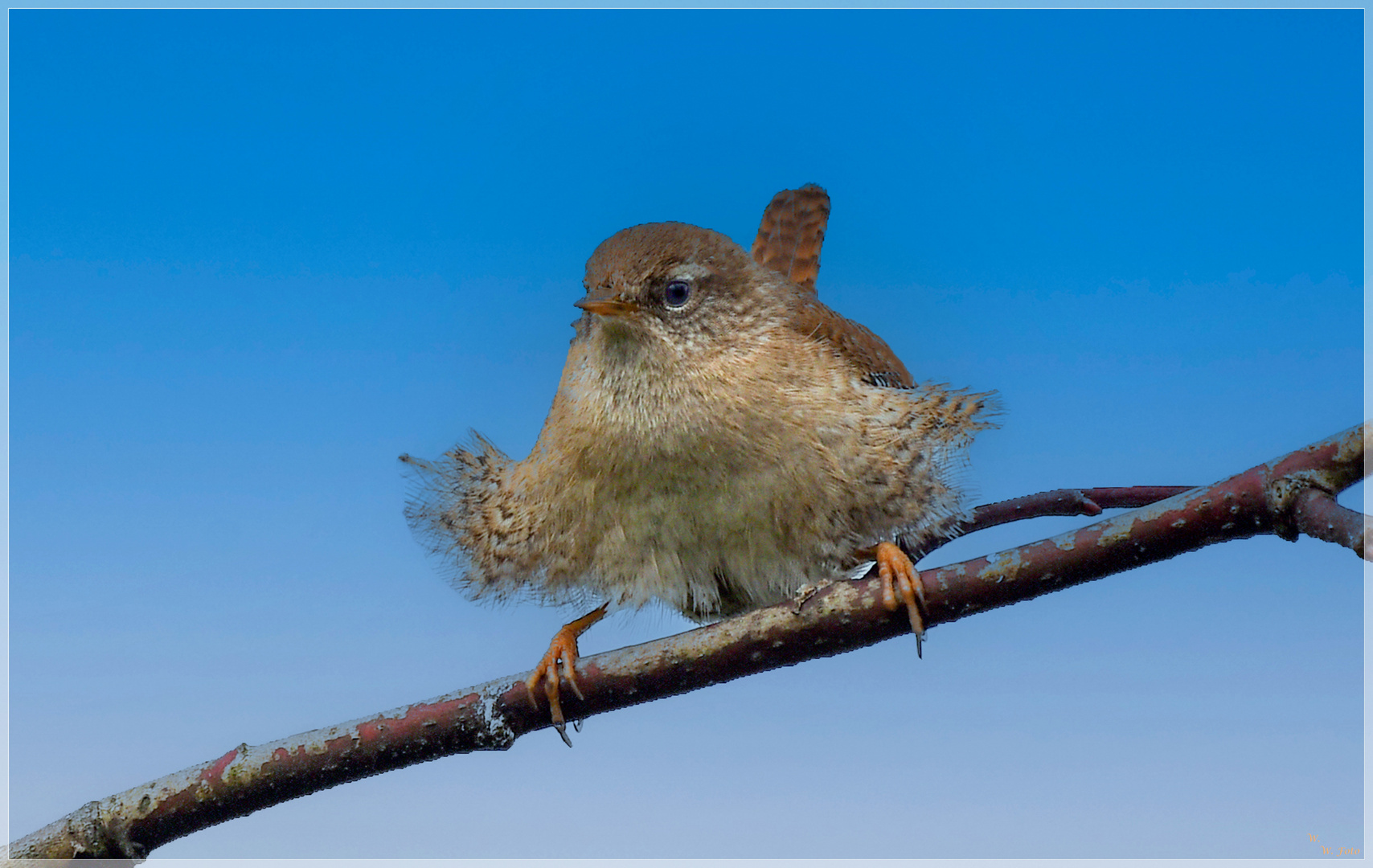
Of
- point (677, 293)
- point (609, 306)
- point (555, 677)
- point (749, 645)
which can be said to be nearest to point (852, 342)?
point (677, 293)

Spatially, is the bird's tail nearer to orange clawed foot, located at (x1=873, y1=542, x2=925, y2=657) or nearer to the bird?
the bird

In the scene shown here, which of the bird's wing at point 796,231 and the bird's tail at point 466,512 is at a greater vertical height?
the bird's wing at point 796,231

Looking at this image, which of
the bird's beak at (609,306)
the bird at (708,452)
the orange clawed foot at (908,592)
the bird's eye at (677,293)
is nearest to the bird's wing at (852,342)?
the bird at (708,452)

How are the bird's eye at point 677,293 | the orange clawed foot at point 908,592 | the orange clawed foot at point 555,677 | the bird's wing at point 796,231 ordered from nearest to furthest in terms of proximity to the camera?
the orange clawed foot at point 908,592 < the orange clawed foot at point 555,677 < the bird's eye at point 677,293 < the bird's wing at point 796,231

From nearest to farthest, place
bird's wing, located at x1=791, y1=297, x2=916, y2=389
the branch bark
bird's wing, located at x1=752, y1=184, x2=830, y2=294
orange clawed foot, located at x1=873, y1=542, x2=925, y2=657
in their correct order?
1. the branch bark
2. orange clawed foot, located at x1=873, y1=542, x2=925, y2=657
3. bird's wing, located at x1=791, y1=297, x2=916, y2=389
4. bird's wing, located at x1=752, y1=184, x2=830, y2=294

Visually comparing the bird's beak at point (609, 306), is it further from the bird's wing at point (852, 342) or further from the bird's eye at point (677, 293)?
the bird's wing at point (852, 342)

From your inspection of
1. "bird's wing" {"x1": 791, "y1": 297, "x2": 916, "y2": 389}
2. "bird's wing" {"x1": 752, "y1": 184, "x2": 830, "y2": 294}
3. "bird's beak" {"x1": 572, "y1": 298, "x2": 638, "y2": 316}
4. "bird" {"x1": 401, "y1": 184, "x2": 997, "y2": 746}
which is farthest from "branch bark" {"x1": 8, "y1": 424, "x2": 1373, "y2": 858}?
"bird's wing" {"x1": 752, "y1": 184, "x2": 830, "y2": 294}
